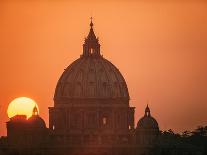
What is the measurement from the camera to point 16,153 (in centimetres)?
19762

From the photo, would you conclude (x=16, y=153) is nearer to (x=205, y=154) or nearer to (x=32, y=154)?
(x=32, y=154)

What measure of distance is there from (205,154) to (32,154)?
18128 mm

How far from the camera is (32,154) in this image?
7810 inches

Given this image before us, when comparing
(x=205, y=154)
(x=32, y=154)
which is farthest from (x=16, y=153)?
(x=205, y=154)

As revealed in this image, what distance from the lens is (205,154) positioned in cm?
19950

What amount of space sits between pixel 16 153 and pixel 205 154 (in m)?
19.8

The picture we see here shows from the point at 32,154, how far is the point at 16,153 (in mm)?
1802
